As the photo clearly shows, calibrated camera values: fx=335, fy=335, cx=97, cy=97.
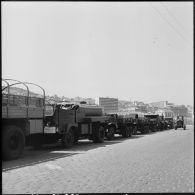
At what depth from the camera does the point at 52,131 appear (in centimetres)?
1280

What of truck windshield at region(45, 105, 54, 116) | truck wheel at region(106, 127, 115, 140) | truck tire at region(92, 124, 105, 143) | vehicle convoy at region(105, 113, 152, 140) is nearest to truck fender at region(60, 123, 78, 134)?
truck windshield at region(45, 105, 54, 116)

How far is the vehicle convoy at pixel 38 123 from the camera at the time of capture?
34.1 ft

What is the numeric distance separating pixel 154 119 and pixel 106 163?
1061 inches

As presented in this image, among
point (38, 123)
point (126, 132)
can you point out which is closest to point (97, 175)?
point (38, 123)

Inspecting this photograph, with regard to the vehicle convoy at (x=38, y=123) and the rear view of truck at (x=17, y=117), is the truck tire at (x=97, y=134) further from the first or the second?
the rear view of truck at (x=17, y=117)

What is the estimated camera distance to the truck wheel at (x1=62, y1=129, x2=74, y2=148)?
45.1ft

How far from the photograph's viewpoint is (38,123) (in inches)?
474

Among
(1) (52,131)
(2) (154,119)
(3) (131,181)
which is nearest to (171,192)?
(3) (131,181)

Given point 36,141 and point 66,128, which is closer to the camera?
point 36,141

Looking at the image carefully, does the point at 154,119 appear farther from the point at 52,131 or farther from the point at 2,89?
the point at 2,89

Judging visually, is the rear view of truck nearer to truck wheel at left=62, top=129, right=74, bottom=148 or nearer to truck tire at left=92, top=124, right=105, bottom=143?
truck wheel at left=62, top=129, right=74, bottom=148

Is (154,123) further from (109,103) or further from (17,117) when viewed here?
(17,117)

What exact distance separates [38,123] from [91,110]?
230 inches

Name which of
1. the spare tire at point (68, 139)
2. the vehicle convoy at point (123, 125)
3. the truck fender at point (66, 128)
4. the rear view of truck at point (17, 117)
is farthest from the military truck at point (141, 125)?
the rear view of truck at point (17, 117)
